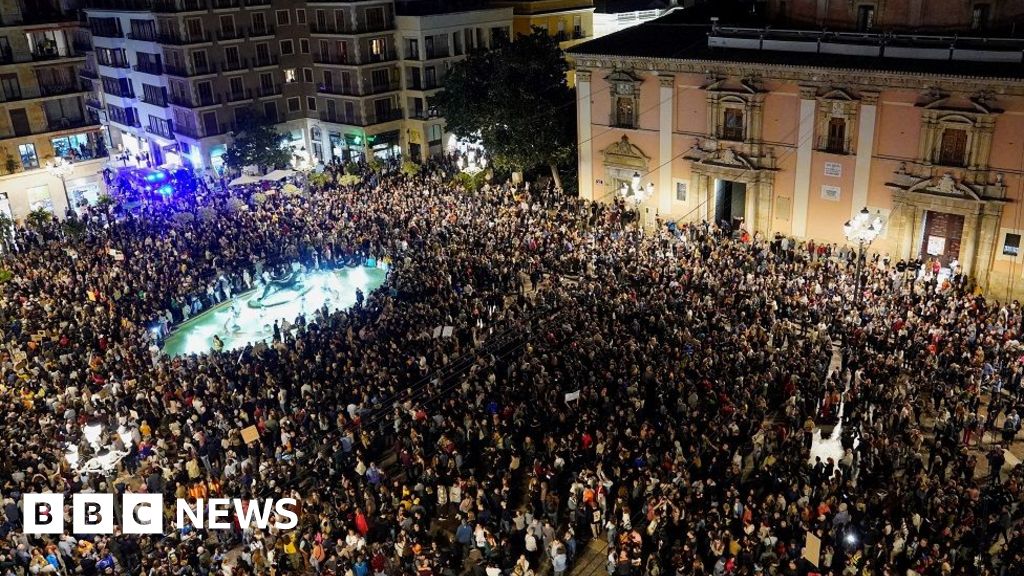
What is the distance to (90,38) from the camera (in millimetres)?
62188

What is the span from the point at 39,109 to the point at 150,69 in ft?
38.8

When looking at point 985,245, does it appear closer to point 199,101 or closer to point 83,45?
point 199,101

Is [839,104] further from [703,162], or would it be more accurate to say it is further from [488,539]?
[488,539]

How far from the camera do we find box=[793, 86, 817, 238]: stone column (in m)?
32.4

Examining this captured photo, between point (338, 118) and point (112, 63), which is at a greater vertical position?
point (112, 63)

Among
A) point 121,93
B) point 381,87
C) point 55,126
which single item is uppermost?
point 381,87

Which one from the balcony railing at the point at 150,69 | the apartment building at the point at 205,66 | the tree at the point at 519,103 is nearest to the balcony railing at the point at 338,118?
the apartment building at the point at 205,66

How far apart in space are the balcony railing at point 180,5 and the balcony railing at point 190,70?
11.0 feet

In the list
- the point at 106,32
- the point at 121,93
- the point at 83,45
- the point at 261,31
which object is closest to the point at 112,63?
the point at 121,93

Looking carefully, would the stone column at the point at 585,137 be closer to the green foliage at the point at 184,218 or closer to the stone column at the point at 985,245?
the stone column at the point at 985,245

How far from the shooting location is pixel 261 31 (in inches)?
2111

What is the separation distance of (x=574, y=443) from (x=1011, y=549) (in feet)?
28.8

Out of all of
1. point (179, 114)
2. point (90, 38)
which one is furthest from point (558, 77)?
point (90, 38)

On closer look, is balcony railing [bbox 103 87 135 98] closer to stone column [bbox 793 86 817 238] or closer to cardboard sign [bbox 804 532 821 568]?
stone column [bbox 793 86 817 238]
